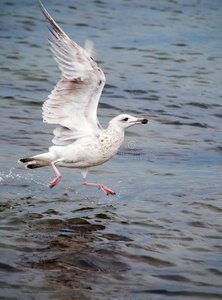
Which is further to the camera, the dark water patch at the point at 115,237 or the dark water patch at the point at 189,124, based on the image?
the dark water patch at the point at 189,124

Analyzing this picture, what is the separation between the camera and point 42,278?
16.7 feet

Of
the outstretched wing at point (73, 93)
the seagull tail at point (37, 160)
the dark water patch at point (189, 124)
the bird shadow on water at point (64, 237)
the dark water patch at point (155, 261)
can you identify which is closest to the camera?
the bird shadow on water at point (64, 237)

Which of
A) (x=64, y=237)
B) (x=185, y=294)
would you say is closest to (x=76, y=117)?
(x=64, y=237)

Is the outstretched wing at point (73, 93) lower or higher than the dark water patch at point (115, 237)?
higher

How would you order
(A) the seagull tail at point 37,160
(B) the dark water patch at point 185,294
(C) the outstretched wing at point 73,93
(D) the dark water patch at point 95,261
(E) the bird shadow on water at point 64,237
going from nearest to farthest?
(B) the dark water patch at point 185,294 → (E) the bird shadow on water at point 64,237 → (D) the dark water patch at point 95,261 → (C) the outstretched wing at point 73,93 → (A) the seagull tail at point 37,160

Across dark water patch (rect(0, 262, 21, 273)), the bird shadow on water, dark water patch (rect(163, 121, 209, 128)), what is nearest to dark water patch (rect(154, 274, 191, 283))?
the bird shadow on water

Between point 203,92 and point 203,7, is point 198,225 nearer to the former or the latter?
point 203,92

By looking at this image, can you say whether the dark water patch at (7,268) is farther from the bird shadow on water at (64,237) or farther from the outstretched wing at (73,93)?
the outstretched wing at (73,93)

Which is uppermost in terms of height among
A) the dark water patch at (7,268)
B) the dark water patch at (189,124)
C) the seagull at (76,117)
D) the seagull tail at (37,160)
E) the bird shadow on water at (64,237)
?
the seagull at (76,117)

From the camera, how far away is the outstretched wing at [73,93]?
6.80m

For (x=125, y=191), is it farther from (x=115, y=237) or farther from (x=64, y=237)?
(x=64, y=237)

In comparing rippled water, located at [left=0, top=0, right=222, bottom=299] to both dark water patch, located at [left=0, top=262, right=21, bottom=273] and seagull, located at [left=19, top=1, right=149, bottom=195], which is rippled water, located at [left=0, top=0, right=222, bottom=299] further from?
seagull, located at [left=19, top=1, right=149, bottom=195]

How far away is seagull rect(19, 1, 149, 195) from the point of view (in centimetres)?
685

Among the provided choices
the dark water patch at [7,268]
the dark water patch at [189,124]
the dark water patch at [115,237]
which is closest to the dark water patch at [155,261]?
the dark water patch at [115,237]
